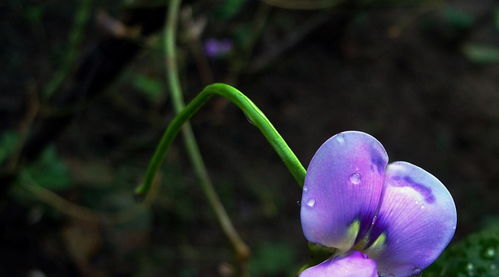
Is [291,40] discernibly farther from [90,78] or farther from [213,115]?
[90,78]

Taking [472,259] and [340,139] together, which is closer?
[340,139]

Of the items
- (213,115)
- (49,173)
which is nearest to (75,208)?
(49,173)

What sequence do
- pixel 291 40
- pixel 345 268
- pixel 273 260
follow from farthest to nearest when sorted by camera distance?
1. pixel 291 40
2. pixel 273 260
3. pixel 345 268

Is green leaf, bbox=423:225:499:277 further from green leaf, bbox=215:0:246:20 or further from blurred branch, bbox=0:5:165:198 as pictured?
green leaf, bbox=215:0:246:20

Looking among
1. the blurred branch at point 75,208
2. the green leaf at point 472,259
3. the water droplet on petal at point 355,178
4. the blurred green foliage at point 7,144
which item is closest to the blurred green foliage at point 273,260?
the blurred branch at point 75,208

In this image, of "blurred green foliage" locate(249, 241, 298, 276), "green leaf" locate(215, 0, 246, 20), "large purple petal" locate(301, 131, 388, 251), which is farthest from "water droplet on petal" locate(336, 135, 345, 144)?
"blurred green foliage" locate(249, 241, 298, 276)

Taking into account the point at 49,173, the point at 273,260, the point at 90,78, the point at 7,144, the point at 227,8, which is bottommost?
the point at 273,260
